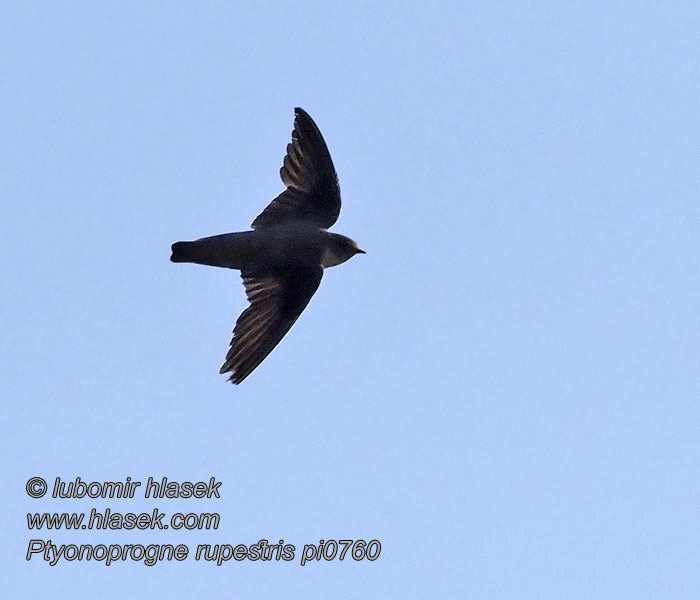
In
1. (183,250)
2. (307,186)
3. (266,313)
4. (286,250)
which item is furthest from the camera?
(307,186)

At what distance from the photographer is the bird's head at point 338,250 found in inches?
359

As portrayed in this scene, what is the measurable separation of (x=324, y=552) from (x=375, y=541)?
1.47 feet

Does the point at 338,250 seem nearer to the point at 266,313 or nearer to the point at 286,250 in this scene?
the point at 286,250

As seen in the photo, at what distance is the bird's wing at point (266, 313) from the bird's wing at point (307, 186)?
16.2 inches

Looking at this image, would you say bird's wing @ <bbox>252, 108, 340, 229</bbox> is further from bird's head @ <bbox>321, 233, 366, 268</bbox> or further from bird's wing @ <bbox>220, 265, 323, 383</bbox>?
bird's wing @ <bbox>220, 265, 323, 383</bbox>

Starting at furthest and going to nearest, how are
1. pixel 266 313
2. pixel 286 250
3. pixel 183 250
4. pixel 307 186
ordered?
pixel 307 186, pixel 266 313, pixel 286 250, pixel 183 250

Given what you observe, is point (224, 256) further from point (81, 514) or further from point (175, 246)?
point (81, 514)

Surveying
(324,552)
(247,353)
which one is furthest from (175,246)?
(324,552)

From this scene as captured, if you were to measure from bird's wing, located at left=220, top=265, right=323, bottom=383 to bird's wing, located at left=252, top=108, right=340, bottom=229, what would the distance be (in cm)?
41

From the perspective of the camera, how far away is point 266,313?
9.30 m

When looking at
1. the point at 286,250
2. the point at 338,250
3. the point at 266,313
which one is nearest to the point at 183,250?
the point at 286,250

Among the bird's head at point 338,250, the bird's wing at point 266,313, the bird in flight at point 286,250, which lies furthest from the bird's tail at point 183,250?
the bird's head at point 338,250

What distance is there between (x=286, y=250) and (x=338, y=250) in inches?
15.2

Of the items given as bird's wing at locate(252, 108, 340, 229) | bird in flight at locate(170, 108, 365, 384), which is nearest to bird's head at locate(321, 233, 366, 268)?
bird in flight at locate(170, 108, 365, 384)
